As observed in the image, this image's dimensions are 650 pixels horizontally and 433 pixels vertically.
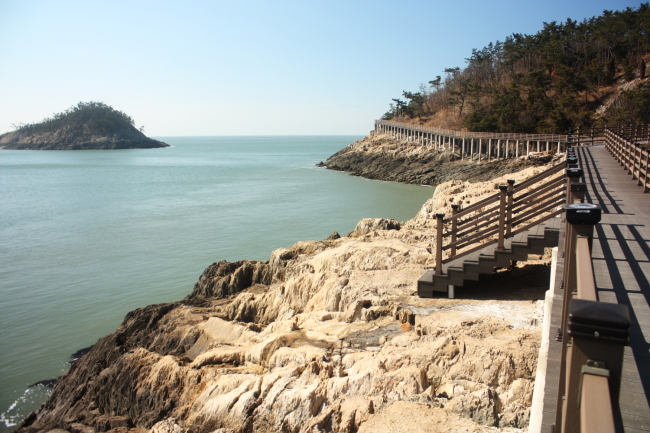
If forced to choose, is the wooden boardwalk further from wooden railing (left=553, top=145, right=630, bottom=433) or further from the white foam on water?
the white foam on water

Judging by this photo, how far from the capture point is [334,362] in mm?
6449

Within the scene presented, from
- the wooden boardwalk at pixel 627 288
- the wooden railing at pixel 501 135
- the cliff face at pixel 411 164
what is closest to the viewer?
the wooden boardwalk at pixel 627 288

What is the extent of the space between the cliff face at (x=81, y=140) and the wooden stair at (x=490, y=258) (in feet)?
588

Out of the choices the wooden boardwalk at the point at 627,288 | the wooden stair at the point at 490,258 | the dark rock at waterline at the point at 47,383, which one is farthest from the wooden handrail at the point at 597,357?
the dark rock at waterline at the point at 47,383

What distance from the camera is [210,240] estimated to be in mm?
26094

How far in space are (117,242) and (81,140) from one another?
16311cm

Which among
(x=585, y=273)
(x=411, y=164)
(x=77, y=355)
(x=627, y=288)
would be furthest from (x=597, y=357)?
(x=411, y=164)

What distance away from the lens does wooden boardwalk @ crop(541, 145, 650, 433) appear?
2.80 metres

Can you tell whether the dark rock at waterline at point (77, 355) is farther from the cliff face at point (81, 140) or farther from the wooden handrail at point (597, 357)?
the cliff face at point (81, 140)

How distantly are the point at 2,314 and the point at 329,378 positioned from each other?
1500cm

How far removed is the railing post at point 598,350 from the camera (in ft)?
4.73

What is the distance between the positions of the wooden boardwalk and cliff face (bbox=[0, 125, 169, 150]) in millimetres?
180965

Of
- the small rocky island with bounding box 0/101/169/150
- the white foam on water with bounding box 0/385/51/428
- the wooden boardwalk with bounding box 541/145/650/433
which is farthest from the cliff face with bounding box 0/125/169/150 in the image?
the wooden boardwalk with bounding box 541/145/650/433

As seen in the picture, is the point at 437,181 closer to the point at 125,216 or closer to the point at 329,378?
the point at 125,216
